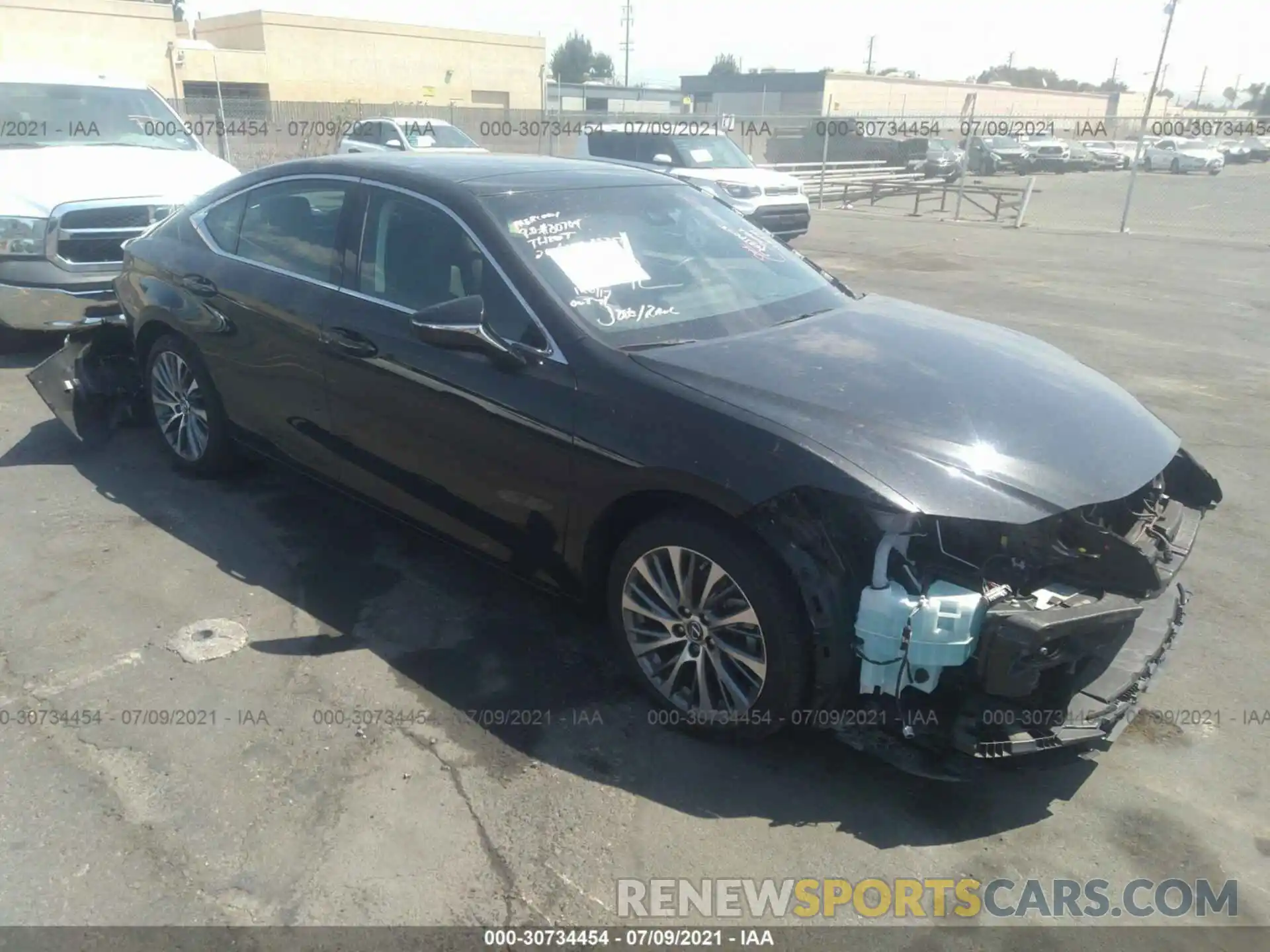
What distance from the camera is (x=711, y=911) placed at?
8.64ft

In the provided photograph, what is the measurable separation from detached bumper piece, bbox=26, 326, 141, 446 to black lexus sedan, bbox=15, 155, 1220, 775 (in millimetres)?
1262

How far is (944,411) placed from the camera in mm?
3119

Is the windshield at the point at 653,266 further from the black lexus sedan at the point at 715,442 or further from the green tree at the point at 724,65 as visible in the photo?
Result: the green tree at the point at 724,65

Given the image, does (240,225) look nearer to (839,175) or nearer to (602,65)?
(839,175)

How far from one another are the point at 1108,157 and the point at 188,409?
144 ft

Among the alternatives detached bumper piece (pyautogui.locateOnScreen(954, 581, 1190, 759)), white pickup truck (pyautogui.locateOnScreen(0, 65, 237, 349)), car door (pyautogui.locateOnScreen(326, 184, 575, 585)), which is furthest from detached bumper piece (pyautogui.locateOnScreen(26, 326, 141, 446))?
detached bumper piece (pyautogui.locateOnScreen(954, 581, 1190, 759))

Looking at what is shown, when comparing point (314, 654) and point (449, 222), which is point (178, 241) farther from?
point (314, 654)

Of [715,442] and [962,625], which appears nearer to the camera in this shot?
[962,625]

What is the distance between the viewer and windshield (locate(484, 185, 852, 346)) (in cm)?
356

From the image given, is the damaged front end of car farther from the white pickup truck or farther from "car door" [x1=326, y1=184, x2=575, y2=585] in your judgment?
the white pickup truck

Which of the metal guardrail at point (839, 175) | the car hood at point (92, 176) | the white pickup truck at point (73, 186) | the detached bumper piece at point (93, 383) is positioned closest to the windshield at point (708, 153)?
the metal guardrail at point (839, 175)

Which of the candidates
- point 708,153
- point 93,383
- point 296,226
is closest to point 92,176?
point 93,383

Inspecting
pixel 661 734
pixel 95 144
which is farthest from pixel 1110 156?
pixel 661 734

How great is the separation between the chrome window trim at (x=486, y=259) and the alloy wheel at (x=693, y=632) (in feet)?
2.67
